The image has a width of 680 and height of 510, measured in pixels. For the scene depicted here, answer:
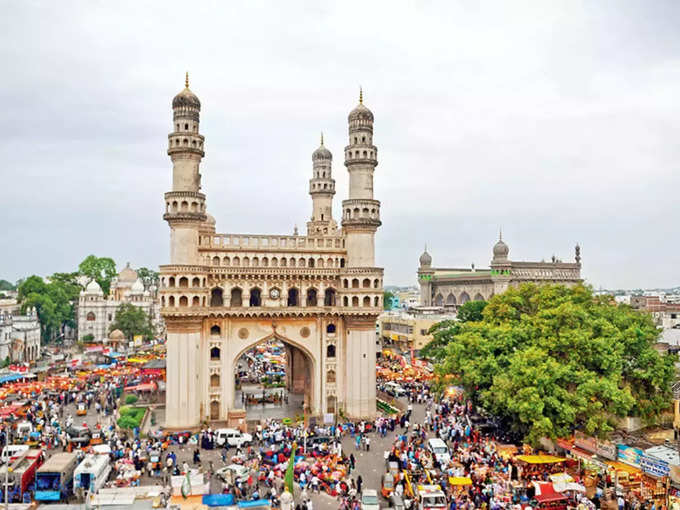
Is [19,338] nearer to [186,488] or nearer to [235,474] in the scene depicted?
[235,474]

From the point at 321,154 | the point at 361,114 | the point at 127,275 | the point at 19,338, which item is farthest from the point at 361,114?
the point at 127,275

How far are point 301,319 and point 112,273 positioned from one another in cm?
7420

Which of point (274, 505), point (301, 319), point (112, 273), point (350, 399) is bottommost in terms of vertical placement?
point (274, 505)

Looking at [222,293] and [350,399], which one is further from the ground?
[222,293]

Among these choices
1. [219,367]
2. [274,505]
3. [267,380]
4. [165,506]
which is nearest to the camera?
[165,506]

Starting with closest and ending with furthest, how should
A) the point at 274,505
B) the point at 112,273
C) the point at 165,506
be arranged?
1. the point at 165,506
2. the point at 274,505
3. the point at 112,273

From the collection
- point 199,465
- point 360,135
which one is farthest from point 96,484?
point 360,135

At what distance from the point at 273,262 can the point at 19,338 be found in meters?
43.2

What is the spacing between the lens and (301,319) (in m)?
42.2

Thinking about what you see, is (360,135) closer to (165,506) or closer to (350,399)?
(350,399)

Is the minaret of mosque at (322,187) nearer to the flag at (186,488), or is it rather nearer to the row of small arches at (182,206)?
the row of small arches at (182,206)

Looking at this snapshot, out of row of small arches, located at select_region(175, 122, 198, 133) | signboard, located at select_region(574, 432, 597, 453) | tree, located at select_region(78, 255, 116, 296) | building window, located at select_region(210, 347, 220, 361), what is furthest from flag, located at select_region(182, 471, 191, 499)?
tree, located at select_region(78, 255, 116, 296)

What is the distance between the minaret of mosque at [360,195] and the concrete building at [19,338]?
1679 inches

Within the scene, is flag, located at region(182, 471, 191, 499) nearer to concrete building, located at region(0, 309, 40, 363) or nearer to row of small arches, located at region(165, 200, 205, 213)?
row of small arches, located at region(165, 200, 205, 213)
